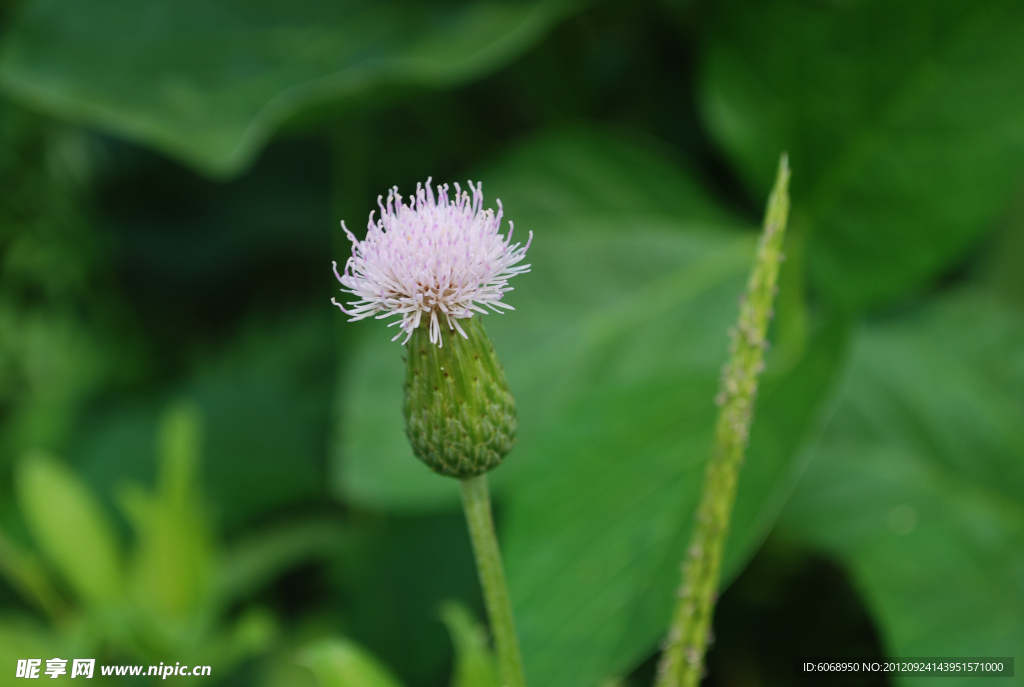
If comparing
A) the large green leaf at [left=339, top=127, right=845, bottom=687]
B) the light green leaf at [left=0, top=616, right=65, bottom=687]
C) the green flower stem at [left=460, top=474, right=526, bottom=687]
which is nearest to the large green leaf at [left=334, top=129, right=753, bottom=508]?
the large green leaf at [left=339, top=127, right=845, bottom=687]

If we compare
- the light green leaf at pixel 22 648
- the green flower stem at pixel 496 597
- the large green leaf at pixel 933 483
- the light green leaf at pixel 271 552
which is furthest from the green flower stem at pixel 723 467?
the light green leaf at pixel 271 552

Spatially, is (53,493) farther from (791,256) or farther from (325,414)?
(791,256)

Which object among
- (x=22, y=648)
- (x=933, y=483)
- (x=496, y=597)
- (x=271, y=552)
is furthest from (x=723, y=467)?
(x=271, y=552)

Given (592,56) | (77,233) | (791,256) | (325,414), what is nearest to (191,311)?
(77,233)

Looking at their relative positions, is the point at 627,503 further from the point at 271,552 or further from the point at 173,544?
the point at 271,552

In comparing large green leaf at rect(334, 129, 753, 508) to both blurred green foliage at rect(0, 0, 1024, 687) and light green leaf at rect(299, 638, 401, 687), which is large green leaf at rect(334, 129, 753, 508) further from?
light green leaf at rect(299, 638, 401, 687)

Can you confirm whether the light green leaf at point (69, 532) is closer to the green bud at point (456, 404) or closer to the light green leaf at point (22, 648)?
the light green leaf at point (22, 648)
